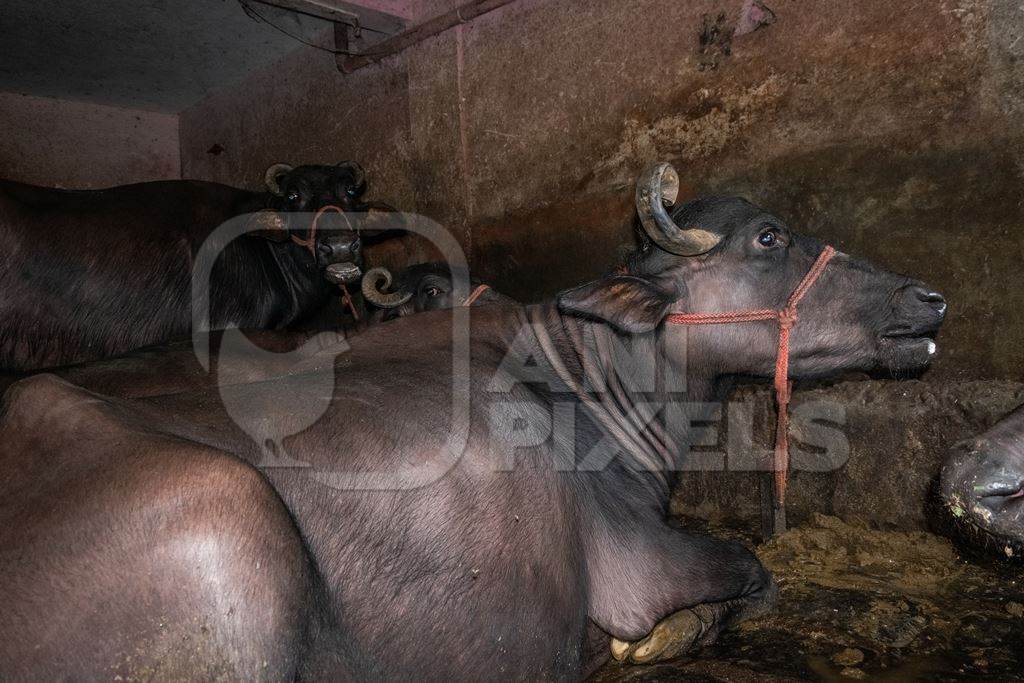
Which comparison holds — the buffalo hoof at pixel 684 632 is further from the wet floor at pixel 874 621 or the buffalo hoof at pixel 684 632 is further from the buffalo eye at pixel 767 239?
the buffalo eye at pixel 767 239

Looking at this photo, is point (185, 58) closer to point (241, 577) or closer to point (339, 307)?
point (339, 307)

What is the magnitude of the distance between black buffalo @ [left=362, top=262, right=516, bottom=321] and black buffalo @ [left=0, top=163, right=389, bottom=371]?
2.70ft

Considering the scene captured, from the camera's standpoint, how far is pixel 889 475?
4312mm

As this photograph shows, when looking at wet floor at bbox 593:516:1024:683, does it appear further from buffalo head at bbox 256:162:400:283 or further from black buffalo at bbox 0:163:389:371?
black buffalo at bbox 0:163:389:371

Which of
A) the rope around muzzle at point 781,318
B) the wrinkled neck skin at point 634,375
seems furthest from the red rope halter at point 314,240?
the rope around muzzle at point 781,318

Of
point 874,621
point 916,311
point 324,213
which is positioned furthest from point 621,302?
point 324,213

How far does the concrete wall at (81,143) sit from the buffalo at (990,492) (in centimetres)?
973

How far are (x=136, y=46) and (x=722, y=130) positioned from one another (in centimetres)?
594

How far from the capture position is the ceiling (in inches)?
276

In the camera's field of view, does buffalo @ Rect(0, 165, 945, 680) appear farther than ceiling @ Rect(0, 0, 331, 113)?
No

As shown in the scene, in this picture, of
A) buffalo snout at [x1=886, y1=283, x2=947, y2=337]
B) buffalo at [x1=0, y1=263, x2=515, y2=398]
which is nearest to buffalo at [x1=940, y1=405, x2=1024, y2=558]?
buffalo snout at [x1=886, y1=283, x2=947, y2=337]

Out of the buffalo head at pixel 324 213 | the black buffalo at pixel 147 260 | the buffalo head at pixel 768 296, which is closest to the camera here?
the buffalo head at pixel 768 296

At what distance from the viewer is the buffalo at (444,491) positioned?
202cm

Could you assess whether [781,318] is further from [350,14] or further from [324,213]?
[350,14]
